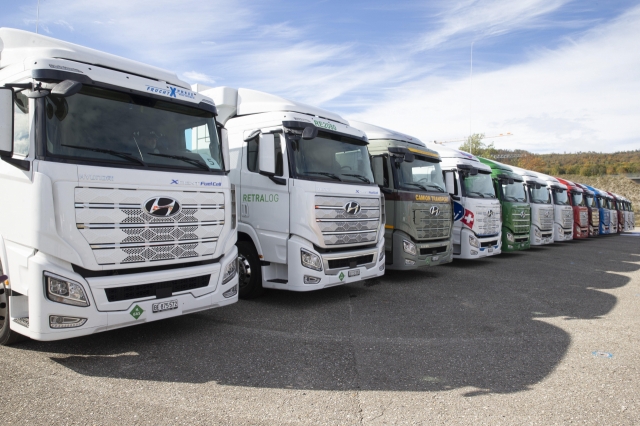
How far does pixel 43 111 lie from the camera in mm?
4090

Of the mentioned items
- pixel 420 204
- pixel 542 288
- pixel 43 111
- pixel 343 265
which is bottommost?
pixel 542 288

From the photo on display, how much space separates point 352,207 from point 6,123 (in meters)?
4.49

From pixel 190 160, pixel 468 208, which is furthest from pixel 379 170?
pixel 190 160

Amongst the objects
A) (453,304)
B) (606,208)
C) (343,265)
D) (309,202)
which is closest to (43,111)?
(309,202)

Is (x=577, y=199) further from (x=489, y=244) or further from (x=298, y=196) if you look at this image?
(x=298, y=196)

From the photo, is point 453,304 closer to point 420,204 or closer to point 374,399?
point 420,204

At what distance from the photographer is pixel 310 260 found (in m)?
→ 6.46

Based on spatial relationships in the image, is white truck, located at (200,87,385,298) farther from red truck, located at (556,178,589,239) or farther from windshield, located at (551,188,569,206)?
red truck, located at (556,178,589,239)

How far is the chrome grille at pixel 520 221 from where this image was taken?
42.5ft

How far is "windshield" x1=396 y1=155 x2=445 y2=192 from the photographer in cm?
903

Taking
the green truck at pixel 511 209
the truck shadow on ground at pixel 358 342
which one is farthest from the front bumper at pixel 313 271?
the green truck at pixel 511 209

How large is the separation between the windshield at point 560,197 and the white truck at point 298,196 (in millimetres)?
12529

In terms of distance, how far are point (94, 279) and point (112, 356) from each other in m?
0.91

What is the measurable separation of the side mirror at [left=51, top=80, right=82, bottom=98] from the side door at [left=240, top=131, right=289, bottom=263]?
2.93 m
